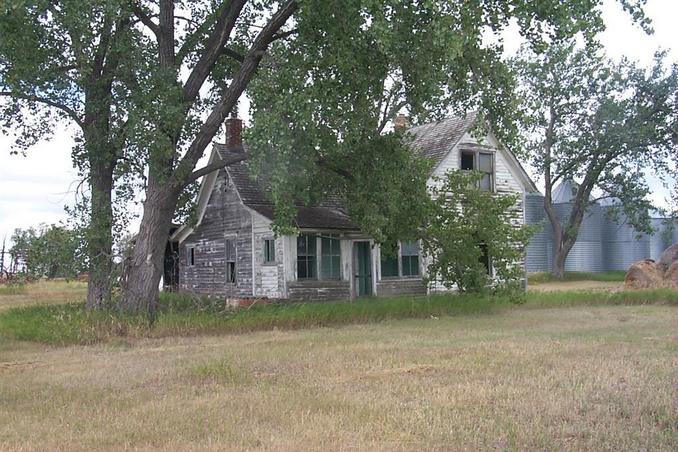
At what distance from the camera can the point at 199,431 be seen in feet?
22.3

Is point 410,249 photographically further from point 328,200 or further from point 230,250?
point 230,250

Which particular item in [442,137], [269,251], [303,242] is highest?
[442,137]

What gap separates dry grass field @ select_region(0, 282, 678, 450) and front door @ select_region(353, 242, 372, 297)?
1081cm

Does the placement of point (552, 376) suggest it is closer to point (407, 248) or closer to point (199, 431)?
point (199, 431)

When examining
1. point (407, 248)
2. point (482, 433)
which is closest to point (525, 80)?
point (407, 248)

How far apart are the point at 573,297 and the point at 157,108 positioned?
49.3 feet

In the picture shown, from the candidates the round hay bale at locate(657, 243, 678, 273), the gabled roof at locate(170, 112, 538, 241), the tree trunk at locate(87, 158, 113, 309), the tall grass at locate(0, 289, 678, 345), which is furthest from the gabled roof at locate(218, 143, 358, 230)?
the round hay bale at locate(657, 243, 678, 273)

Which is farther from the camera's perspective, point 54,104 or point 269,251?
point 269,251

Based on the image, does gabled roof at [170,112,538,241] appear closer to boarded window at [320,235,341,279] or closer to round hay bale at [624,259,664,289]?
boarded window at [320,235,341,279]

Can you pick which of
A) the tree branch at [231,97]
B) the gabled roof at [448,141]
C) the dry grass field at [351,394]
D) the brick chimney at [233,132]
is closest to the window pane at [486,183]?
the gabled roof at [448,141]

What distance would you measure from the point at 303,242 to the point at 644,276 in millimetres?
14765

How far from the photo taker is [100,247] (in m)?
18.7

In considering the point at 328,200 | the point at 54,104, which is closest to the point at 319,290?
the point at 328,200

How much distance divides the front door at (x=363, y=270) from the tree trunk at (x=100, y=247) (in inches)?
357
